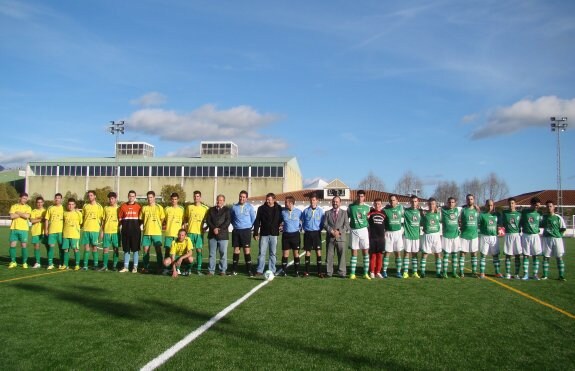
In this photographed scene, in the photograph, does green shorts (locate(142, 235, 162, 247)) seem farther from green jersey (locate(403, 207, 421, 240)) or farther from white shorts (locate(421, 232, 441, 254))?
white shorts (locate(421, 232, 441, 254))

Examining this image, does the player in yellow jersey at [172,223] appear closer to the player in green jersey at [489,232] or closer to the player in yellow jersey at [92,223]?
the player in yellow jersey at [92,223]

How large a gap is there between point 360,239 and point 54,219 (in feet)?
27.2

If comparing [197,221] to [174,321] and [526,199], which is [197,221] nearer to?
[174,321]

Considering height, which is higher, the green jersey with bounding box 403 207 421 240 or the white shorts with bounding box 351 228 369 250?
the green jersey with bounding box 403 207 421 240

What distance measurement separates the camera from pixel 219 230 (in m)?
11.6

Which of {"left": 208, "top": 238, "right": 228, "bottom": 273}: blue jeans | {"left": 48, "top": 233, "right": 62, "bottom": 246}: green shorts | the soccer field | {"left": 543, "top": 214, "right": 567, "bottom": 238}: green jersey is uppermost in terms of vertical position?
{"left": 543, "top": 214, "right": 567, "bottom": 238}: green jersey

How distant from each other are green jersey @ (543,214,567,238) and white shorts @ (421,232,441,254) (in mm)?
2804

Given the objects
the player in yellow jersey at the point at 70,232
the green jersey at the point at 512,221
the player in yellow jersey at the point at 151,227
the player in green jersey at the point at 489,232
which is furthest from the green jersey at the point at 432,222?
the player in yellow jersey at the point at 70,232

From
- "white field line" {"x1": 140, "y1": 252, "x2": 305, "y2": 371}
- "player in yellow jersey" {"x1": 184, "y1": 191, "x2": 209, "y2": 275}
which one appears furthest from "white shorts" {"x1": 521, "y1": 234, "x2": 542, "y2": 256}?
"player in yellow jersey" {"x1": 184, "y1": 191, "x2": 209, "y2": 275}

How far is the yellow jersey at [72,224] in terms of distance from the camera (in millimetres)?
12281

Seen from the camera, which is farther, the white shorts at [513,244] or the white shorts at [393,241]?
the white shorts at [513,244]

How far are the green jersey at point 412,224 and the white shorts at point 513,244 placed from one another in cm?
229

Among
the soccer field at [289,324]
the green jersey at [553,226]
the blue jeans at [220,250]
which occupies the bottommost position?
the soccer field at [289,324]

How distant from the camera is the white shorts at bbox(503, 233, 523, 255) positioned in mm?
11656
